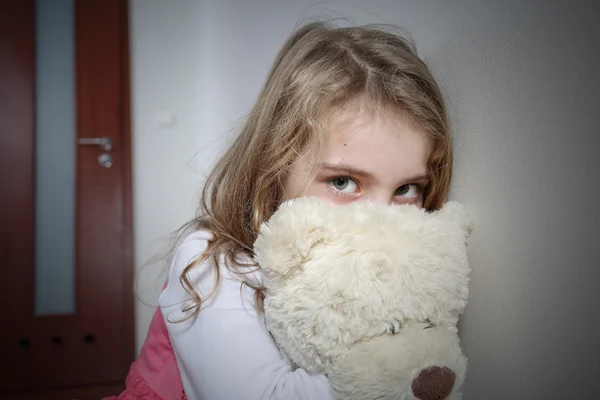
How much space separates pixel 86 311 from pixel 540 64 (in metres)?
1.71

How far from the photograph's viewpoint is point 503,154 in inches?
15.7

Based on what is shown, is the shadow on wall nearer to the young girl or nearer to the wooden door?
the young girl

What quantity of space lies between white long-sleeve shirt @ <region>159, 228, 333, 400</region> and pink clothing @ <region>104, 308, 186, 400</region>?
103 mm

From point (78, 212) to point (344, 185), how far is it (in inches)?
55.3

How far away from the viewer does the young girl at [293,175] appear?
426mm

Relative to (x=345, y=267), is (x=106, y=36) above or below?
above

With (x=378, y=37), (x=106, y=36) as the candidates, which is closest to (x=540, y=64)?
(x=378, y=37)

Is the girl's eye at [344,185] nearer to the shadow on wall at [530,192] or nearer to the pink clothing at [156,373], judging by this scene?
the shadow on wall at [530,192]

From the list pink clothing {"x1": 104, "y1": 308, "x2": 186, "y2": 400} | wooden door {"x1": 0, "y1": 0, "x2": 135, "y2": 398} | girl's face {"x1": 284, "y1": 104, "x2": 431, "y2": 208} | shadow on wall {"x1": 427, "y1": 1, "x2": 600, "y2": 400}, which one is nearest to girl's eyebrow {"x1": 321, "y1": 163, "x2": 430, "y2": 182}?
girl's face {"x1": 284, "y1": 104, "x2": 431, "y2": 208}

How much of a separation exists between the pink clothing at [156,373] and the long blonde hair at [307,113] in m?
0.18

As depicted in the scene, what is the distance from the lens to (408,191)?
1.74ft

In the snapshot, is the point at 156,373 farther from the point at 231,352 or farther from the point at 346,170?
the point at 346,170

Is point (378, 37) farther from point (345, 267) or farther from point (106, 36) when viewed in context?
point (106, 36)

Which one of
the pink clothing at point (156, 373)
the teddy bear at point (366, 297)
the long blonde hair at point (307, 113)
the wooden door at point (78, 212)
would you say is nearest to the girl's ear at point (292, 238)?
the teddy bear at point (366, 297)
